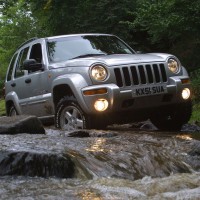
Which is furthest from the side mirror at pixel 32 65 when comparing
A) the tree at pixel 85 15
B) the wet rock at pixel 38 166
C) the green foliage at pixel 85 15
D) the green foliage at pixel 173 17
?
the tree at pixel 85 15

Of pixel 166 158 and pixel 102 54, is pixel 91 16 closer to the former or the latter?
pixel 102 54

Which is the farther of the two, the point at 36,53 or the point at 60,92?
the point at 36,53

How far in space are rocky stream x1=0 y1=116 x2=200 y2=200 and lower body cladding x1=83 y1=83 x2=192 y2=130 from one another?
96cm

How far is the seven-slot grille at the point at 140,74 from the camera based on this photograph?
6137mm

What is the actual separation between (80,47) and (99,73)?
1.25 metres

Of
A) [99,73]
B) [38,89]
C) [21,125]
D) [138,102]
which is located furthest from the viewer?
[38,89]

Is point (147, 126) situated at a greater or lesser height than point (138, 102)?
lesser

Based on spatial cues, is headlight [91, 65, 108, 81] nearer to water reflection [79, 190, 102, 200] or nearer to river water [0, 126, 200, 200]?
river water [0, 126, 200, 200]

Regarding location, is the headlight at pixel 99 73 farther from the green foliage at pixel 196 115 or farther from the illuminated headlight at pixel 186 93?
the green foliage at pixel 196 115

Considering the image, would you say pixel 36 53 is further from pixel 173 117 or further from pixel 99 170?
pixel 99 170

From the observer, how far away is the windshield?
7.06 m

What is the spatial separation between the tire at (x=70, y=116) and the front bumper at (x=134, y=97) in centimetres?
19

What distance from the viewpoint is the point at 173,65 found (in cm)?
664

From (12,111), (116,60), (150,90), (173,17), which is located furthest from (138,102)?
(173,17)
